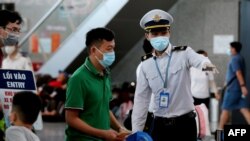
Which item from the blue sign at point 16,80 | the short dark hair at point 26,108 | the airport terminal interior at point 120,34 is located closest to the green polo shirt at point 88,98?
the short dark hair at point 26,108

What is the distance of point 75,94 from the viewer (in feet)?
15.4

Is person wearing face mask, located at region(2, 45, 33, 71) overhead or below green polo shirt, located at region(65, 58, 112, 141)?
overhead

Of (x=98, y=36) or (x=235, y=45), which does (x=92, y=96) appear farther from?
(x=235, y=45)

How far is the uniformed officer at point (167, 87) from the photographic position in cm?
545

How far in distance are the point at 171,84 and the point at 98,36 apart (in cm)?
87

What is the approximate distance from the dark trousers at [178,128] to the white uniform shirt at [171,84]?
0.04m

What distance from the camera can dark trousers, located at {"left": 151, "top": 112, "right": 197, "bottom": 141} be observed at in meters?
5.44

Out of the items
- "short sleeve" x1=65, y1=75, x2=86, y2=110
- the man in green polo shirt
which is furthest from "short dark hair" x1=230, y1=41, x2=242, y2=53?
Result: "short sleeve" x1=65, y1=75, x2=86, y2=110

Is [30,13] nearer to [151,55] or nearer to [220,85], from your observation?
[220,85]

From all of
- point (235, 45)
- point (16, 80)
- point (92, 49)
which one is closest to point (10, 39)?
point (16, 80)

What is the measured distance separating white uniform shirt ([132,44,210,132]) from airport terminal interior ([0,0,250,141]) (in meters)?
7.39

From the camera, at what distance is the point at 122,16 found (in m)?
14.0

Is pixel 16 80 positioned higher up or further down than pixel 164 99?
higher up

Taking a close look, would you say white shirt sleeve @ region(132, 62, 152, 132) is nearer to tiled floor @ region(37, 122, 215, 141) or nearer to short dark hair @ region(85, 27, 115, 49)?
short dark hair @ region(85, 27, 115, 49)
